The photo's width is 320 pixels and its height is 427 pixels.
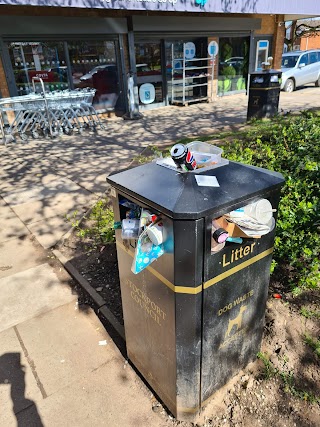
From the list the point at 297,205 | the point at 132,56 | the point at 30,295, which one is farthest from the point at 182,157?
the point at 132,56

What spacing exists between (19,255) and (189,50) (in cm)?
1222

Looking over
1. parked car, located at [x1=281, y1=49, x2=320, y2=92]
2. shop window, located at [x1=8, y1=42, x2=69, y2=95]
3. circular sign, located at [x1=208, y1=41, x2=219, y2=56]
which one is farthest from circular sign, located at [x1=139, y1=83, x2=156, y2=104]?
parked car, located at [x1=281, y1=49, x2=320, y2=92]

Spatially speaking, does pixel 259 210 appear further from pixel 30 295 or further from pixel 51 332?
pixel 30 295

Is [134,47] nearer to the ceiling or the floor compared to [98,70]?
nearer to the ceiling

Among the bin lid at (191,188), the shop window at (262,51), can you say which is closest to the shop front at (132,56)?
the shop window at (262,51)

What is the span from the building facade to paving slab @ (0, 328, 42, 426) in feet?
25.1

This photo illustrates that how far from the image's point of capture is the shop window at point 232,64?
1480 centimetres

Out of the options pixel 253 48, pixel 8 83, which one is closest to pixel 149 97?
pixel 8 83

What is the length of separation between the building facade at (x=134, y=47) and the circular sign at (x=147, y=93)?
0.06 ft

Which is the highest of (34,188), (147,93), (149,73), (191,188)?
(191,188)

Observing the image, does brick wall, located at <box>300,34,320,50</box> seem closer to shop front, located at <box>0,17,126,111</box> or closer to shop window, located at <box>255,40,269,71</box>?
shop window, located at <box>255,40,269,71</box>

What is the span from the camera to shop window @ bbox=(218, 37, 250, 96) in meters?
14.8

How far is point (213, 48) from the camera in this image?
14070 mm

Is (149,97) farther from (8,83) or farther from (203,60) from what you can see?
(8,83)
